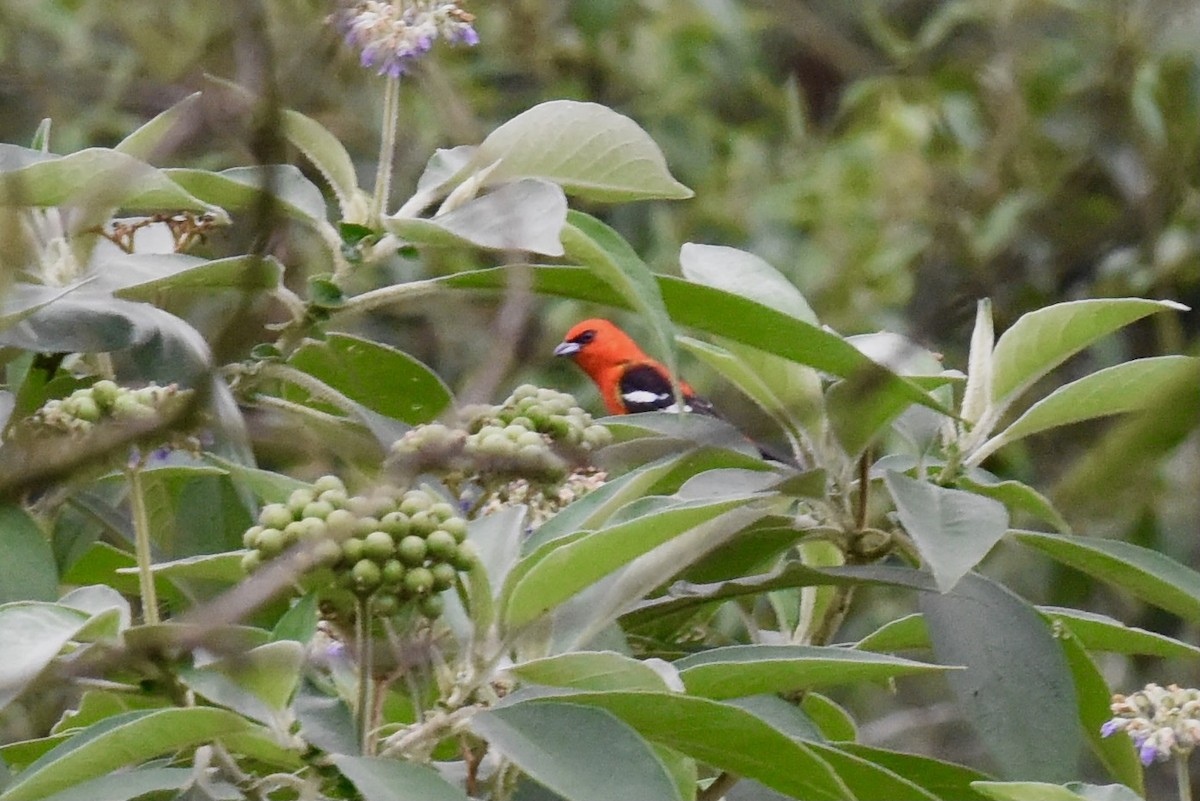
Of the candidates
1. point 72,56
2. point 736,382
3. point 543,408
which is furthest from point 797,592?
point 72,56

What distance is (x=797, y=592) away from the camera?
177 cm

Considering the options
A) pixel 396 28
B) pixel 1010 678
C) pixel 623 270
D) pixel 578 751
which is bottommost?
pixel 1010 678

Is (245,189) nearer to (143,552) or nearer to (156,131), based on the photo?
(156,131)

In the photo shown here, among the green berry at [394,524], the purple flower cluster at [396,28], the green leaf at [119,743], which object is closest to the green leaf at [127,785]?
the green leaf at [119,743]

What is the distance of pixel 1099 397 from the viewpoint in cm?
160

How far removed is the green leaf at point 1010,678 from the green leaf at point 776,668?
0.13 m

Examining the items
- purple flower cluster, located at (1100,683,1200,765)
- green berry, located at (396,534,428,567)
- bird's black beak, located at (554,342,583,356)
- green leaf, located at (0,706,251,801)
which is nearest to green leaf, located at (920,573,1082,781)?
purple flower cluster, located at (1100,683,1200,765)

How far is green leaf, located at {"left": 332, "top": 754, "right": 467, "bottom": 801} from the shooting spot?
1122 millimetres

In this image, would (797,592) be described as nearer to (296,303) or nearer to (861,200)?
(296,303)

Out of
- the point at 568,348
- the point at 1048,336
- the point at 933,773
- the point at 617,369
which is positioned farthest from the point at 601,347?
the point at 933,773

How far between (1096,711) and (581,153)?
730 millimetres

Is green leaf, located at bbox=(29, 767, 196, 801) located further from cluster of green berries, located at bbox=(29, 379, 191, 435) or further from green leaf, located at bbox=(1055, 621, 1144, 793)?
green leaf, located at bbox=(1055, 621, 1144, 793)

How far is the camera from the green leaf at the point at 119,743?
114 centimetres

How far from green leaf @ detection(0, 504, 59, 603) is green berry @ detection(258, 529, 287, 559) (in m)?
0.35
